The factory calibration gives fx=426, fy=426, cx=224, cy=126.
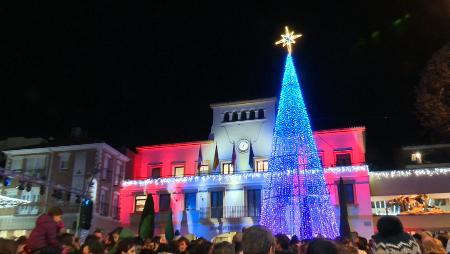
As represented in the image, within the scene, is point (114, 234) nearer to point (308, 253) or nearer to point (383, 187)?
point (308, 253)

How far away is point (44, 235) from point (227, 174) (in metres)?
24.5

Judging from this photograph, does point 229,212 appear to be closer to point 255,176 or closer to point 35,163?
point 255,176

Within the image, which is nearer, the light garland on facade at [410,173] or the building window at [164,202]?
the light garland on facade at [410,173]

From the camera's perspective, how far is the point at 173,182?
109 feet

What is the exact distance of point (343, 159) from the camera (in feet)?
102

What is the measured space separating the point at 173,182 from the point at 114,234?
23.5 metres

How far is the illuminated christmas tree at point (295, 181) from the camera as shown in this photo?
2102 centimetres

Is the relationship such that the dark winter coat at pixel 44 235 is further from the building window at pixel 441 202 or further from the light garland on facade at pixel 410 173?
the building window at pixel 441 202

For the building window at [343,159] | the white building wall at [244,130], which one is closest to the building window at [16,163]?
the white building wall at [244,130]

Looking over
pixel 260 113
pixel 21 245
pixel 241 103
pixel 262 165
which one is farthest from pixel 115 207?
pixel 21 245

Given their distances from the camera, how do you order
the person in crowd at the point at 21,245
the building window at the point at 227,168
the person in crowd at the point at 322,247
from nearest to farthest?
the person in crowd at the point at 322,247
the person in crowd at the point at 21,245
the building window at the point at 227,168

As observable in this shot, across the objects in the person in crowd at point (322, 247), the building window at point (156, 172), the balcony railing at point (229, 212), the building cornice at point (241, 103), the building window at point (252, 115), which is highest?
the building cornice at point (241, 103)

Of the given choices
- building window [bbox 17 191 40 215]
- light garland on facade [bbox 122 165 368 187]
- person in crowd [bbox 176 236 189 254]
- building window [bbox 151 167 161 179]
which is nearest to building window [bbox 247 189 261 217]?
light garland on facade [bbox 122 165 368 187]

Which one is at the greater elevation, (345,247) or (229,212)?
(229,212)
